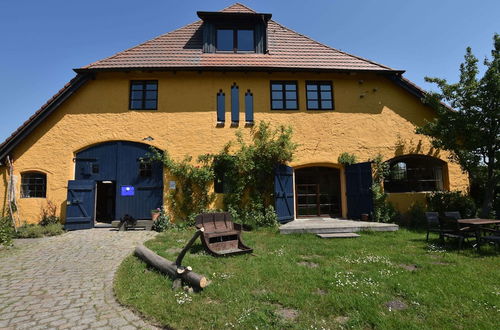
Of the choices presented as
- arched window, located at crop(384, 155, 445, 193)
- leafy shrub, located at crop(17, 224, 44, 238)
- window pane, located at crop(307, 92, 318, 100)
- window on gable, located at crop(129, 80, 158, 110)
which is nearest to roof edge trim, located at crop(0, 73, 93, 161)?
window on gable, located at crop(129, 80, 158, 110)

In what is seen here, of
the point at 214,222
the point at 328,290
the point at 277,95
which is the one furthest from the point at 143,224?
the point at 328,290

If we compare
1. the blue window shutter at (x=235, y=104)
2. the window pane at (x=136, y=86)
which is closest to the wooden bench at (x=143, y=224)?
the blue window shutter at (x=235, y=104)

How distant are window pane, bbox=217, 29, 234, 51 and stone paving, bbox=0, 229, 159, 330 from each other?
9.62 meters

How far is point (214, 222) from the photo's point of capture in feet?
24.2

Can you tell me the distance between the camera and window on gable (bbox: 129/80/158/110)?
12102 mm

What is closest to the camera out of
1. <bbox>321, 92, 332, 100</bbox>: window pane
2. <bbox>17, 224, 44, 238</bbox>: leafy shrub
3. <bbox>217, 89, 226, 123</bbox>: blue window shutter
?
<bbox>17, 224, 44, 238</bbox>: leafy shrub

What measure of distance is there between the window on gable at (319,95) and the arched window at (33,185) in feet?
38.6

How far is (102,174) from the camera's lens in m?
11.5

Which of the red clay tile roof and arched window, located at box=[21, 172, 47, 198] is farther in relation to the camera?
the red clay tile roof

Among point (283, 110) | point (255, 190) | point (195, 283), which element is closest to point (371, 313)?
point (195, 283)

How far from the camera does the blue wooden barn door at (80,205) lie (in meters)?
10.8

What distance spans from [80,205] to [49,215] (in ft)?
4.29

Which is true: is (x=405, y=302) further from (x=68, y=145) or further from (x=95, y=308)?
(x=68, y=145)

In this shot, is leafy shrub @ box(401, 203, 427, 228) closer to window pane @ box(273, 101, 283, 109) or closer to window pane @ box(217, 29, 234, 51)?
window pane @ box(273, 101, 283, 109)
